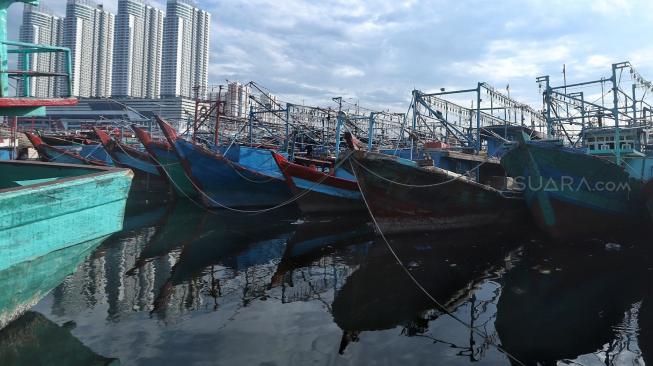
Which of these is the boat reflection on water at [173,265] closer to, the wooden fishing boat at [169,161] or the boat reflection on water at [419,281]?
the boat reflection on water at [419,281]

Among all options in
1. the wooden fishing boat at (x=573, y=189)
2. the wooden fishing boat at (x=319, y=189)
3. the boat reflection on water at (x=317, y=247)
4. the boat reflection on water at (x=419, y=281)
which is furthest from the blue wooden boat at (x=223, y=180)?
the wooden fishing boat at (x=573, y=189)

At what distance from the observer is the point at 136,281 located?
24.9ft

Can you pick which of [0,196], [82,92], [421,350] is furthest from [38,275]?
[82,92]

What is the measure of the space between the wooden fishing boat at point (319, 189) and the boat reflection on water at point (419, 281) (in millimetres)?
4310

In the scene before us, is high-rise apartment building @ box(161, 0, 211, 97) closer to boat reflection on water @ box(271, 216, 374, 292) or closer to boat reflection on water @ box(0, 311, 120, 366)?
boat reflection on water @ box(271, 216, 374, 292)

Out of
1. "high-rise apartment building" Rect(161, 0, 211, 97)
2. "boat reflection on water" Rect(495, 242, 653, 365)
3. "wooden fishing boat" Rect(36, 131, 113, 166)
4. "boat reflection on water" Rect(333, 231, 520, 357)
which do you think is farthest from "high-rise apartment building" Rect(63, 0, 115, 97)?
"boat reflection on water" Rect(495, 242, 653, 365)

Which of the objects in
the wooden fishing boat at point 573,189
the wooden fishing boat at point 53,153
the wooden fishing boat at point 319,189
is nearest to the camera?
the wooden fishing boat at point 573,189

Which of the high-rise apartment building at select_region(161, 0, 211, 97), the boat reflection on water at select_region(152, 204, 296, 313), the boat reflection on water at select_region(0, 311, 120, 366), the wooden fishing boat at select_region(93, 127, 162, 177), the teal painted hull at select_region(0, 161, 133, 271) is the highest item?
the high-rise apartment building at select_region(161, 0, 211, 97)

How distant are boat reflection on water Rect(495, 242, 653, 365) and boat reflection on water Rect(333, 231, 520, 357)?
43 centimetres

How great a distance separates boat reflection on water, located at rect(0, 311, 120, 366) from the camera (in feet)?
15.2

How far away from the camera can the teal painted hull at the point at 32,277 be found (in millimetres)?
4363

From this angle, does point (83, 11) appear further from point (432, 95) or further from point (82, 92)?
point (432, 95)

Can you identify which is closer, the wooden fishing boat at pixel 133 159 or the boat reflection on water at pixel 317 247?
the boat reflection on water at pixel 317 247

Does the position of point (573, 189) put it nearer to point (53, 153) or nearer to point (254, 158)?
point (254, 158)
